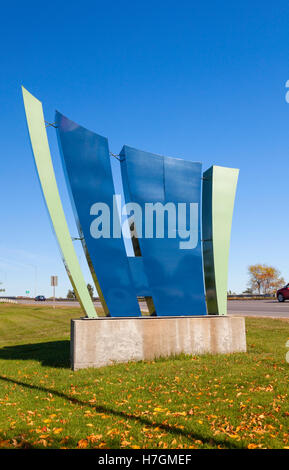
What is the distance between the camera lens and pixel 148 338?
10727 millimetres

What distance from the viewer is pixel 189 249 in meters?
11.9

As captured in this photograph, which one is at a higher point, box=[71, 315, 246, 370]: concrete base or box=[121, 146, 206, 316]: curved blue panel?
box=[121, 146, 206, 316]: curved blue panel

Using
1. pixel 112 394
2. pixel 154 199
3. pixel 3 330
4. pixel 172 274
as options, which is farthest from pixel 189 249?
pixel 3 330

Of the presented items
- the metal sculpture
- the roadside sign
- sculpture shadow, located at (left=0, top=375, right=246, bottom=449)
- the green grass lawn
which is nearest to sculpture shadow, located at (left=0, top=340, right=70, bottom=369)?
the green grass lawn

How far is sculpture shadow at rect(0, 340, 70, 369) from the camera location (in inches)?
446

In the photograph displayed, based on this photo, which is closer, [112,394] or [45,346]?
[112,394]

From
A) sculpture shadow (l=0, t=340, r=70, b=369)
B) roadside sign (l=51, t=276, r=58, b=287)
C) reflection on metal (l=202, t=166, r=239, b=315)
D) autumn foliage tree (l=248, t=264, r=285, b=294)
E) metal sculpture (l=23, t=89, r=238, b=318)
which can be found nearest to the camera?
metal sculpture (l=23, t=89, r=238, b=318)

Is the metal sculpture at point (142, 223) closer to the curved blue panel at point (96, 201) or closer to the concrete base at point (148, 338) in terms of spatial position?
the curved blue panel at point (96, 201)

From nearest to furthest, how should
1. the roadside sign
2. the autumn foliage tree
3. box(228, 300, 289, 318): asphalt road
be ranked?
box(228, 300, 289, 318): asphalt road
the roadside sign
the autumn foliage tree

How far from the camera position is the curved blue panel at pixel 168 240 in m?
11.4

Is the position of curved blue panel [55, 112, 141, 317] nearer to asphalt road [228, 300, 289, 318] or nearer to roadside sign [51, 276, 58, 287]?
asphalt road [228, 300, 289, 318]

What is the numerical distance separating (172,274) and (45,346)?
6614 mm

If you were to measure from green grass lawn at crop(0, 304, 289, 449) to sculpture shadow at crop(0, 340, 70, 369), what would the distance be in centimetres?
12
